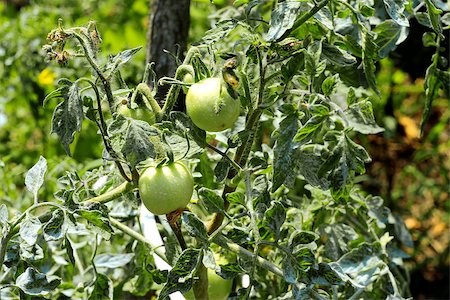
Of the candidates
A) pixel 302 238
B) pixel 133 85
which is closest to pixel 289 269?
pixel 302 238

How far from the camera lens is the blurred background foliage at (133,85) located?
6.20ft

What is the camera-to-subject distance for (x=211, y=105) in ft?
2.46

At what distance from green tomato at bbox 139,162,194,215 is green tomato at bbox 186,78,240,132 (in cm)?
6

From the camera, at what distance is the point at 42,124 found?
2.04 m

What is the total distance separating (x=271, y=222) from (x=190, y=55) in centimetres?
20

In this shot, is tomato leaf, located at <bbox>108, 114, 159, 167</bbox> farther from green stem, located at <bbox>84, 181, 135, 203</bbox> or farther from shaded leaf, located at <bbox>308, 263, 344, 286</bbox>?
shaded leaf, located at <bbox>308, 263, 344, 286</bbox>

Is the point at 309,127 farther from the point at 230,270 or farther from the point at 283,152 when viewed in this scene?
the point at 230,270

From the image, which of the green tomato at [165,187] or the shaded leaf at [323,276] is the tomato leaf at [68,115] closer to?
the green tomato at [165,187]

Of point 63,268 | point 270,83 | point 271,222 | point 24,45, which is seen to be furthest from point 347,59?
point 24,45

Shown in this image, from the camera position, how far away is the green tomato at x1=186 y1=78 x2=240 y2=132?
75 cm

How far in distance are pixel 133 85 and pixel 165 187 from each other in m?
1.05

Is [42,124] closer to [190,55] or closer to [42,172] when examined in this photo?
[42,172]

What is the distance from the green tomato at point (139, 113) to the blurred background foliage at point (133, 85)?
2.61ft

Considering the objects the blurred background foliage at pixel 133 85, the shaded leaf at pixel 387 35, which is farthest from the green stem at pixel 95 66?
the blurred background foliage at pixel 133 85
